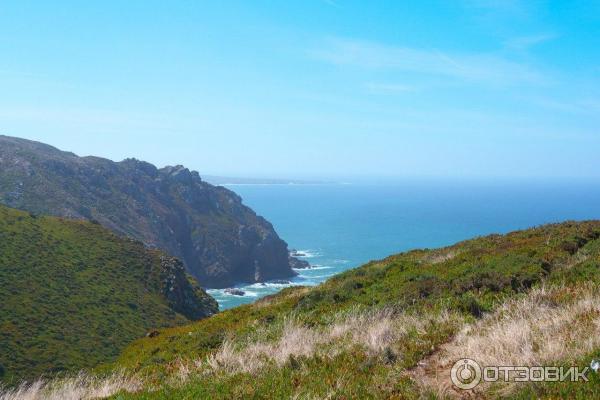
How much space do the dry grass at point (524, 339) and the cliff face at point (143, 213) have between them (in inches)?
5516

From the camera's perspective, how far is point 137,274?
78.6 meters

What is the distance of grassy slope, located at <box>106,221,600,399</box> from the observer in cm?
747

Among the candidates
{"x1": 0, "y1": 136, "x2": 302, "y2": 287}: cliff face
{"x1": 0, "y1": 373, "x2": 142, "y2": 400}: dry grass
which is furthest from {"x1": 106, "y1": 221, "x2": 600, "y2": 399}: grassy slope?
{"x1": 0, "y1": 136, "x2": 302, "y2": 287}: cliff face

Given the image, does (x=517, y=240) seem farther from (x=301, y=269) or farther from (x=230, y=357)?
(x=301, y=269)

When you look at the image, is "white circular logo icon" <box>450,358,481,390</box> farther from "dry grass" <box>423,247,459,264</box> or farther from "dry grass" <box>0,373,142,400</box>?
"dry grass" <box>423,247,459,264</box>

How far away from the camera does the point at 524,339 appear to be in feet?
25.0

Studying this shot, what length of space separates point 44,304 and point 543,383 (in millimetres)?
64434

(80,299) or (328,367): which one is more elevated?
(328,367)

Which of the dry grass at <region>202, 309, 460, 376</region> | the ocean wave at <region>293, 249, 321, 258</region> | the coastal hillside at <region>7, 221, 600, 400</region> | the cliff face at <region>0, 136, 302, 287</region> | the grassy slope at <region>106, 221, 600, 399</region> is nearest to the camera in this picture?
the coastal hillside at <region>7, 221, 600, 400</region>

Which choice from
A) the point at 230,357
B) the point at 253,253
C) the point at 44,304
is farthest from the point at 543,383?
the point at 253,253

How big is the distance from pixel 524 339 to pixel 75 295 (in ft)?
222

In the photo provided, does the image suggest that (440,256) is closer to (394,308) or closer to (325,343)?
(394,308)

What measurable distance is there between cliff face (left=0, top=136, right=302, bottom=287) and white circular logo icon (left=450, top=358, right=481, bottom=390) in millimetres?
141024

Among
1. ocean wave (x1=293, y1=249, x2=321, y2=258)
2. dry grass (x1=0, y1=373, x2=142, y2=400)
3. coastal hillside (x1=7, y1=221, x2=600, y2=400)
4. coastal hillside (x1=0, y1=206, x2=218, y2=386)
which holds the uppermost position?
coastal hillside (x1=7, y1=221, x2=600, y2=400)
